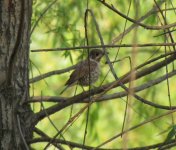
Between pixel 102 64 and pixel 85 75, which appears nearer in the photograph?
pixel 85 75

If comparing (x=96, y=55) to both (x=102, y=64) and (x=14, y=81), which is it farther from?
(x=14, y=81)

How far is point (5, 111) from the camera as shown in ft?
9.04

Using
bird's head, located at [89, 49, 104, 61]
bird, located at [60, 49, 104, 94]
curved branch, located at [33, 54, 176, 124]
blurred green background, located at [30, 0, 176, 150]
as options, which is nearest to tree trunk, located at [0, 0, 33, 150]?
curved branch, located at [33, 54, 176, 124]

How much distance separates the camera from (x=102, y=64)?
4.72m

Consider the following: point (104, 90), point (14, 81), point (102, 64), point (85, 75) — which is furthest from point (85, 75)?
point (104, 90)

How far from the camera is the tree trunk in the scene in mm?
2717

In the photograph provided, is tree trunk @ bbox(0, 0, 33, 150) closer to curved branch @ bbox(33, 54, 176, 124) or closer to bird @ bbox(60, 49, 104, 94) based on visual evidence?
curved branch @ bbox(33, 54, 176, 124)

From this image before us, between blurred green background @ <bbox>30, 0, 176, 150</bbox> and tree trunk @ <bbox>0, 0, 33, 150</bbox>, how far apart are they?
1.05 metres

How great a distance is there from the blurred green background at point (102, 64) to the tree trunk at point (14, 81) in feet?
3.44

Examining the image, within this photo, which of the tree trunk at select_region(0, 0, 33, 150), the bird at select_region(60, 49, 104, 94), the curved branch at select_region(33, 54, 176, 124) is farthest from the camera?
the bird at select_region(60, 49, 104, 94)

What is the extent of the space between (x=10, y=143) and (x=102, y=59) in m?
2.05

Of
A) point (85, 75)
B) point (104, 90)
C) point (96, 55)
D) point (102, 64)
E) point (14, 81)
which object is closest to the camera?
point (104, 90)

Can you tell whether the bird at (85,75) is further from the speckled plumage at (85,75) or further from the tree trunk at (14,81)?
the tree trunk at (14,81)

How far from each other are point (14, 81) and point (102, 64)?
2.01 meters
